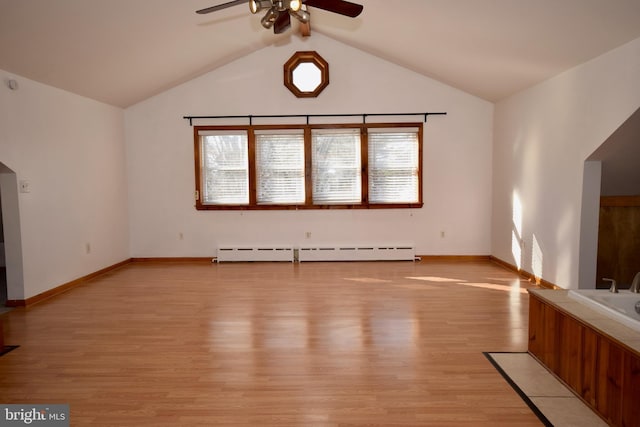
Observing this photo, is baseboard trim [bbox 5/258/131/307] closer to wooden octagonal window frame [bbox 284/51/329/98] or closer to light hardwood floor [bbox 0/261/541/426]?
light hardwood floor [bbox 0/261/541/426]

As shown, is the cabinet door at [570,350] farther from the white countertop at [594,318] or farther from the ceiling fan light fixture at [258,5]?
the ceiling fan light fixture at [258,5]

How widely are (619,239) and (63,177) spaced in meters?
6.69

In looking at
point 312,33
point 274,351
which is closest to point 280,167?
point 312,33

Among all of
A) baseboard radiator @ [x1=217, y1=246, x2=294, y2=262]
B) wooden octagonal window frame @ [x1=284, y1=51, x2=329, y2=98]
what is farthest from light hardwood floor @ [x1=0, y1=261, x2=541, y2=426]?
wooden octagonal window frame @ [x1=284, y1=51, x2=329, y2=98]

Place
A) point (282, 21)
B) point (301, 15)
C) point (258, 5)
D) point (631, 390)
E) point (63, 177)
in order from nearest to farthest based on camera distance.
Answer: point (631, 390) < point (258, 5) < point (301, 15) < point (282, 21) < point (63, 177)

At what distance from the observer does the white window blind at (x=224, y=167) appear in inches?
273

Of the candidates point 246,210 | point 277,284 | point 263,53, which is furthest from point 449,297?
point 263,53

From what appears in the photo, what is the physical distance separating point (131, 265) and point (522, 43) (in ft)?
20.6

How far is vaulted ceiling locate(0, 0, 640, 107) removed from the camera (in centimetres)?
354

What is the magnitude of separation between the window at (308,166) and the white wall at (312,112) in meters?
0.18

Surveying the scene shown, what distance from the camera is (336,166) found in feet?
22.7

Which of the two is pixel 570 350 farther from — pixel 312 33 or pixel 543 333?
pixel 312 33

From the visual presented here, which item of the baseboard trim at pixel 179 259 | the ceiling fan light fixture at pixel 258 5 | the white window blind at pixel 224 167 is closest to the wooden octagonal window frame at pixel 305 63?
the white window blind at pixel 224 167

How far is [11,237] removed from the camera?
454 cm
